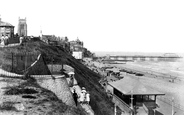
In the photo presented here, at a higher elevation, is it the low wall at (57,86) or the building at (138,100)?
the low wall at (57,86)

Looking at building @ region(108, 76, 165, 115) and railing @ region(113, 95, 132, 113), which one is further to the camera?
railing @ region(113, 95, 132, 113)

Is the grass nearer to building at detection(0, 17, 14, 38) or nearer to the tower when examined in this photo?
building at detection(0, 17, 14, 38)

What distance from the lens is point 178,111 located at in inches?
1044

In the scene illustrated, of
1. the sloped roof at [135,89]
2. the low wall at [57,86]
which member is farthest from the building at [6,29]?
the sloped roof at [135,89]

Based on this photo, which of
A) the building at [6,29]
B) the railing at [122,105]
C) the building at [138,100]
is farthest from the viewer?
the building at [6,29]

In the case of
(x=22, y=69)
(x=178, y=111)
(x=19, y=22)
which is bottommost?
(x=178, y=111)

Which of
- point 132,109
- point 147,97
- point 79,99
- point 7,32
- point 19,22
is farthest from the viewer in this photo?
point 19,22

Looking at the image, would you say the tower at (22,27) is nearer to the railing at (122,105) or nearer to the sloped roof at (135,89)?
the railing at (122,105)

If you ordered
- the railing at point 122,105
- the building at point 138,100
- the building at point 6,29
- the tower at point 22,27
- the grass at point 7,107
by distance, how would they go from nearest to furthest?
1. the grass at point 7,107
2. the building at point 138,100
3. the railing at point 122,105
4. the building at point 6,29
5. the tower at point 22,27

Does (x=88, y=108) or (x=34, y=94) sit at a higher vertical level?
(x=34, y=94)

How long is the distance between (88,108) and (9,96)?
6803 millimetres

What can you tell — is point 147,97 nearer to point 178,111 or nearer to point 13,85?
point 178,111

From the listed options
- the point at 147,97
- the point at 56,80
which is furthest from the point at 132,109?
the point at 56,80

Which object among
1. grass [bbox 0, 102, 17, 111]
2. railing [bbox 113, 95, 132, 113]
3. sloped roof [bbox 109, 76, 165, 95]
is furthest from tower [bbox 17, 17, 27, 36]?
grass [bbox 0, 102, 17, 111]
